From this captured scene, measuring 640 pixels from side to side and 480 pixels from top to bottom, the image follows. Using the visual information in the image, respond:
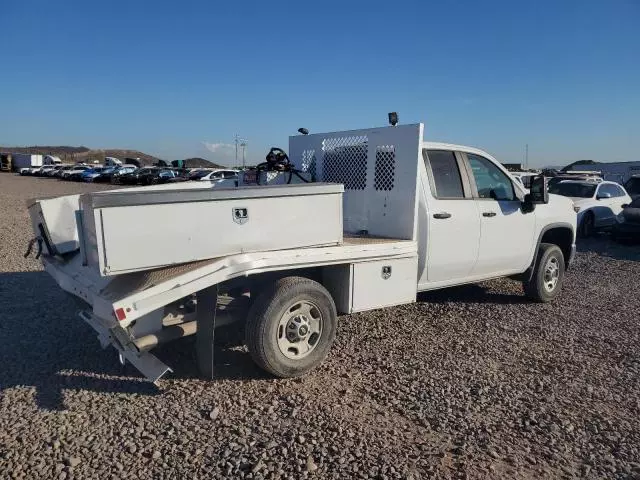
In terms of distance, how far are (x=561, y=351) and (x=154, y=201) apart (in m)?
4.13

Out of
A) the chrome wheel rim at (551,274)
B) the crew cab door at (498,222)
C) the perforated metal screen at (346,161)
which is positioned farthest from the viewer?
the chrome wheel rim at (551,274)

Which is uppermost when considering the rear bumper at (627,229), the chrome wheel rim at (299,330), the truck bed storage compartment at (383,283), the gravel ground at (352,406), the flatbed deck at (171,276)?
the flatbed deck at (171,276)

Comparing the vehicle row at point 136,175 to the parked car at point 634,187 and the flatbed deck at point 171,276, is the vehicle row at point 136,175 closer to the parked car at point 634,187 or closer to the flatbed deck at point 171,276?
the parked car at point 634,187

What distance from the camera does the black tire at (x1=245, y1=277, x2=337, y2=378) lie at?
162 inches

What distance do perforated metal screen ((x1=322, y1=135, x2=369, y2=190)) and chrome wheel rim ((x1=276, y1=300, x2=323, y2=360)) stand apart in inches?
71.7

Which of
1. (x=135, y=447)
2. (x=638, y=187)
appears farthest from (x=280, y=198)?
(x=638, y=187)

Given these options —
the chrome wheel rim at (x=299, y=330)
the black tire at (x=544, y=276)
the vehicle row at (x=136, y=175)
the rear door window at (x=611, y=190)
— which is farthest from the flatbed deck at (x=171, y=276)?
the vehicle row at (x=136, y=175)

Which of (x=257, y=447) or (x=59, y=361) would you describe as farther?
(x=59, y=361)

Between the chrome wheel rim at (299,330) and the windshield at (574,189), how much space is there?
12956mm

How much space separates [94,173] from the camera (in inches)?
2012

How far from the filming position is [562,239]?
24.7ft

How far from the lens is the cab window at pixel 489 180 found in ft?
20.2

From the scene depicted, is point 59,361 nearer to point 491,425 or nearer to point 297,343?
point 297,343

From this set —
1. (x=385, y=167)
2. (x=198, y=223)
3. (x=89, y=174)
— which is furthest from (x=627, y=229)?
(x=89, y=174)
